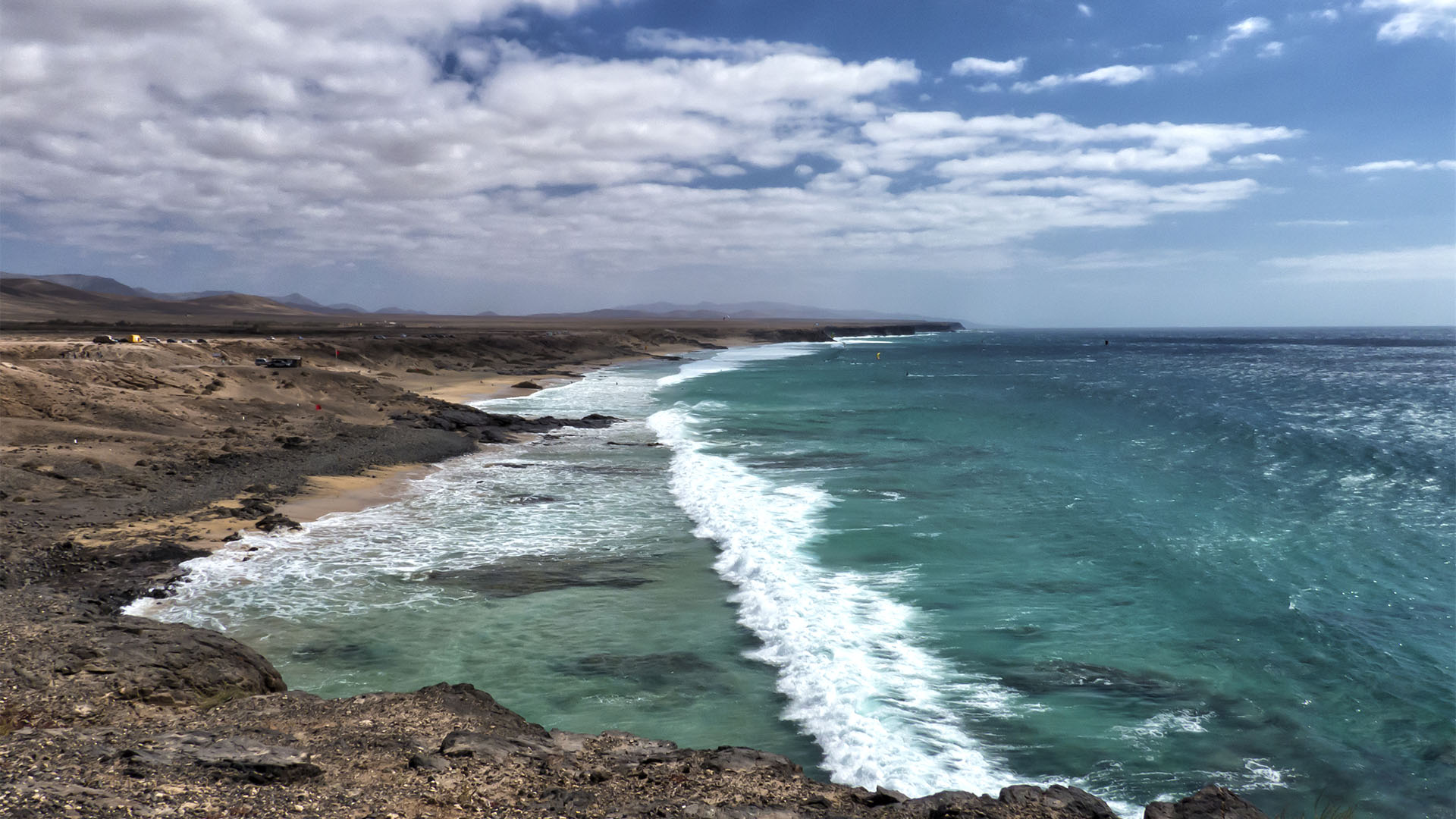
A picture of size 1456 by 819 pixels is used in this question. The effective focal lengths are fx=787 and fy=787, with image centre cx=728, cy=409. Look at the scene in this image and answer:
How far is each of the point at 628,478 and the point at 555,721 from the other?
1551 centimetres

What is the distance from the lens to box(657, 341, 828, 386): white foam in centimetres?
7150

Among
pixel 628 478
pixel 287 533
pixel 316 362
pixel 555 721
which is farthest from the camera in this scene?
pixel 316 362

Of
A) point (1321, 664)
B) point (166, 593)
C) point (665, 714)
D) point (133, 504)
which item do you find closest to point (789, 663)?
point (665, 714)

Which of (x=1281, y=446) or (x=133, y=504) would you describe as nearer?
(x=133, y=504)

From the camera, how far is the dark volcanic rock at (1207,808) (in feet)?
23.8

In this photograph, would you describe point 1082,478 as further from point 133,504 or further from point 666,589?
point 133,504

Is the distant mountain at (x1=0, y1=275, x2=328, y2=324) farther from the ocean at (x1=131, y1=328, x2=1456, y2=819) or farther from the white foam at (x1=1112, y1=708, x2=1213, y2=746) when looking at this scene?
the white foam at (x1=1112, y1=708, x2=1213, y2=746)

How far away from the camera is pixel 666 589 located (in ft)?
50.5

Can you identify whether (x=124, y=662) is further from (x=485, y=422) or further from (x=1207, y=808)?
(x=485, y=422)

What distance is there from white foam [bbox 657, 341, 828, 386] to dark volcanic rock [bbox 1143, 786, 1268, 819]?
181ft

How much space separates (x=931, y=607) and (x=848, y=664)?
3.10 meters

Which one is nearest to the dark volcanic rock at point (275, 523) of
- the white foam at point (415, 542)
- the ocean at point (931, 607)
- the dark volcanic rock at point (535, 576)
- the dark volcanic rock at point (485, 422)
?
the white foam at point (415, 542)

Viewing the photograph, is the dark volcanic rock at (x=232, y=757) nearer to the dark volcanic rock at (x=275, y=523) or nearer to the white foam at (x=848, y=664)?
the white foam at (x=848, y=664)

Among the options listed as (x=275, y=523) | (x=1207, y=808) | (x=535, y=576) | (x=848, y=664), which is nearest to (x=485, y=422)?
(x=275, y=523)
